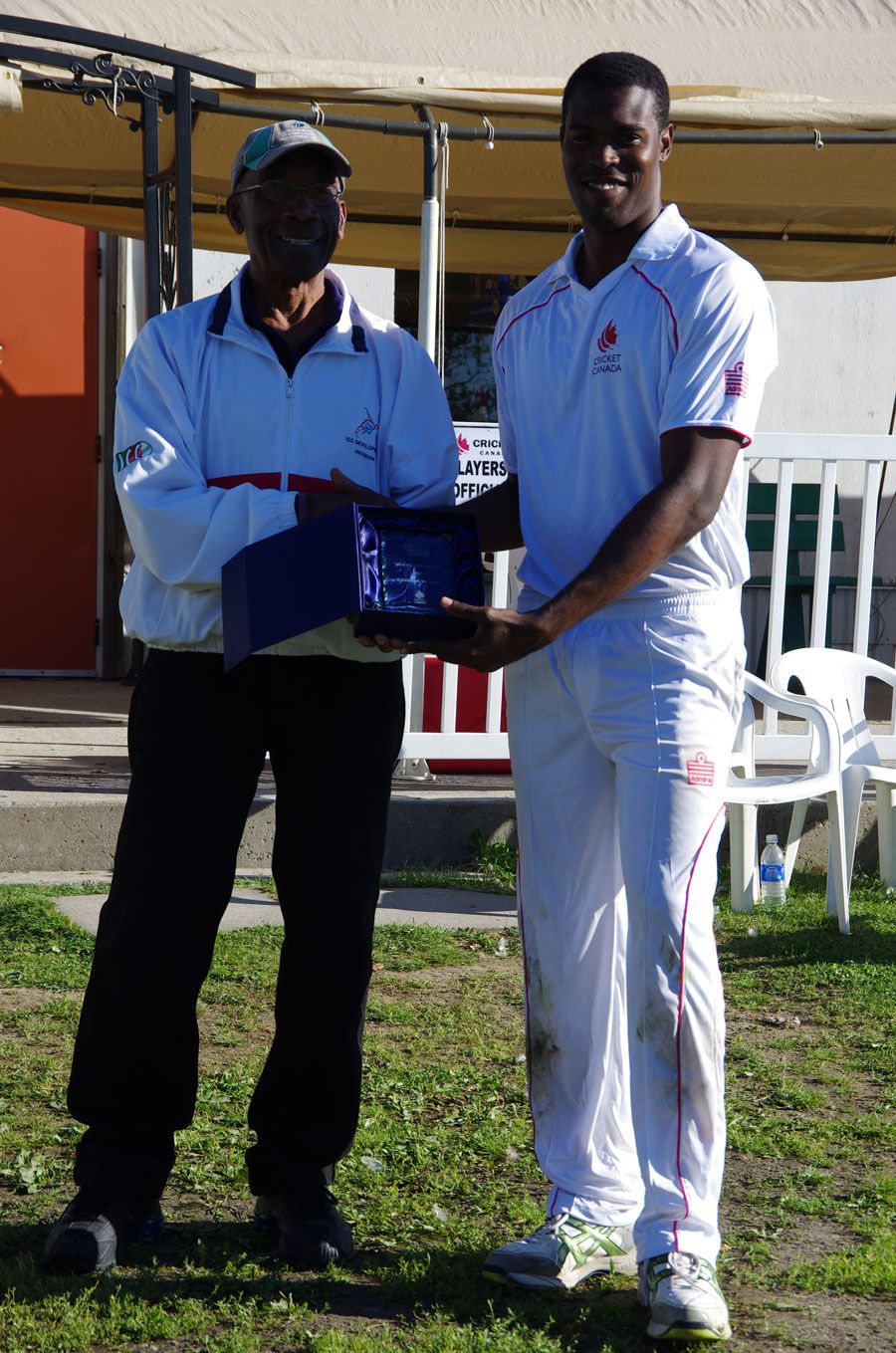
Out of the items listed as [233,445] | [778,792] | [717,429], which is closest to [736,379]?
[717,429]

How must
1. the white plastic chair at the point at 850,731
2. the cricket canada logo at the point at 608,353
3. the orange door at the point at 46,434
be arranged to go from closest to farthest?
the cricket canada logo at the point at 608,353, the white plastic chair at the point at 850,731, the orange door at the point at 46,434

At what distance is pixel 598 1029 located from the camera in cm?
313

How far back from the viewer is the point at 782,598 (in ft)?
21.9

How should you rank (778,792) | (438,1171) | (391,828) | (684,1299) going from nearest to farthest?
(684,1299) → (438,1171) → (778,792) → (391,828)

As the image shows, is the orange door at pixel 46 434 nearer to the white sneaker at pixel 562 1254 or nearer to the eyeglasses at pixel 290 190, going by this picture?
the eyeglasses at pixel 290 190

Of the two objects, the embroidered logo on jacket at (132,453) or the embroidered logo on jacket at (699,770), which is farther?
the embroidered logo on jacket at (132,453)

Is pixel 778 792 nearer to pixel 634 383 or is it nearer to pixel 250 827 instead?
pixel 250 827

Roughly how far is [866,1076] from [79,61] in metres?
4.31

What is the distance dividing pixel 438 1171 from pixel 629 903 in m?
1.07

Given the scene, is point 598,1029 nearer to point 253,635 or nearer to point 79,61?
point 253,635

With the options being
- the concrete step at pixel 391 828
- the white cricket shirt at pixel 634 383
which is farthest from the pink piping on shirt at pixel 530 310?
the concrete step at pixel 391 828

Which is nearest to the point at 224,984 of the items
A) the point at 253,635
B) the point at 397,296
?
the point at 253,635

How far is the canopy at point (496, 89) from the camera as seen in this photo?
5844 mm

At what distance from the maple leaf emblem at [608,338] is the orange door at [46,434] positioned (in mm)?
7025
